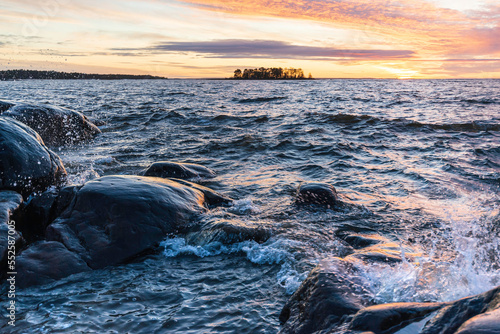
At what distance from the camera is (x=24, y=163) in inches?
237

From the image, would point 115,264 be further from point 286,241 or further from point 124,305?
point 286,241

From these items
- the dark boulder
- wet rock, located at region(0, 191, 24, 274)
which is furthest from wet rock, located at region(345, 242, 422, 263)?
wet rock, located at region(0, 191, 24, 274)

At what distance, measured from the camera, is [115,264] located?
472 cm

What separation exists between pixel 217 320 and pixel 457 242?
3.93m

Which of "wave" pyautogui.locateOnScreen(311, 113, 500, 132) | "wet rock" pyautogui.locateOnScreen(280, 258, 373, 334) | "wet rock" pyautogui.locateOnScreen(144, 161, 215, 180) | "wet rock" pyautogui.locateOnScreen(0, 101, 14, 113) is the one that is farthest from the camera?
"wave" pyautogui.locateOnScreen(311, 113, 500, 132)

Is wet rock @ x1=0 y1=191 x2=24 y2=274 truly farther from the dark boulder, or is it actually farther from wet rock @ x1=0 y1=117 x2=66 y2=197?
the dark boulder

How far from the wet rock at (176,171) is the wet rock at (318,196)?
2.94 meters

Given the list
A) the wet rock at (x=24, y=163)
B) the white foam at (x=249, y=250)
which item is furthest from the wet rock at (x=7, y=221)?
the white foam at (x=249, y=250)

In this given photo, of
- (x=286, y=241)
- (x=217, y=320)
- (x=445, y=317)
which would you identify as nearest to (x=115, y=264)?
(x=217, y=320)

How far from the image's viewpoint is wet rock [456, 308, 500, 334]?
73.5 inches

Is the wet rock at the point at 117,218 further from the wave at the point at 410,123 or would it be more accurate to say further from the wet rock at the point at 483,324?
the wave at the point at 410,123

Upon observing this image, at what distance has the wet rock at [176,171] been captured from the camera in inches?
318

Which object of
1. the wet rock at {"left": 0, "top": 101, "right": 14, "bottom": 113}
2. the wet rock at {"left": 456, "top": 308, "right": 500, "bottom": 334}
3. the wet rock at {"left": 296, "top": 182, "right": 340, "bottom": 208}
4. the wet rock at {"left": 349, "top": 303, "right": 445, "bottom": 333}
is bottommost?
the wet rock at {"left": 296, "top": 182, "right": 340, "bottom": 208}

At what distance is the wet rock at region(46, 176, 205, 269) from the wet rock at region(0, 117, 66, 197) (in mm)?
908
